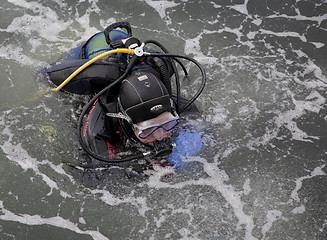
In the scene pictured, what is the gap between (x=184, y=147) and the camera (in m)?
4.54

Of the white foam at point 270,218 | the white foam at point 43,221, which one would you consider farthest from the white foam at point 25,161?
the white foam at point 270,218

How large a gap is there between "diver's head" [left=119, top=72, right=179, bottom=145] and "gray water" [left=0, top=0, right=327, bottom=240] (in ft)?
2.86

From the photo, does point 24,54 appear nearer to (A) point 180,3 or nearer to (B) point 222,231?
(A) point 180,3

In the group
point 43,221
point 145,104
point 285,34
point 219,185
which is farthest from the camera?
point 285,34

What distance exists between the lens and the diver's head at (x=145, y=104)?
3535 mm

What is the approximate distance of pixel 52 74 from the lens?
3.97 m

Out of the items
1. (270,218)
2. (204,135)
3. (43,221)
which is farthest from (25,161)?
(270,218)

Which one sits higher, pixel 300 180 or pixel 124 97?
pixel 124 97

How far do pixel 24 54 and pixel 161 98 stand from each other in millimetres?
3096

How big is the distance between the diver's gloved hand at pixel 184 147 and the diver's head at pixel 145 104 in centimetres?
77

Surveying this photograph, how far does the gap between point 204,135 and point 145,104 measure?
1512 mm

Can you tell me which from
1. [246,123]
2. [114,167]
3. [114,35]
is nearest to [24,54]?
[114,35]

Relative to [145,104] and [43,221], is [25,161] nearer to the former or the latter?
[43,221]

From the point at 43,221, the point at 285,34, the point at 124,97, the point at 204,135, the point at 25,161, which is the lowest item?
the point at 43,221
